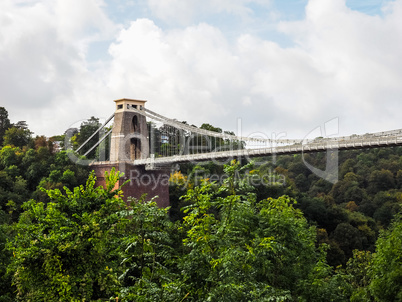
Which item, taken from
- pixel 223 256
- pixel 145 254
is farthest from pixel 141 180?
pixel 223 256

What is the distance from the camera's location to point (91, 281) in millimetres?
7738

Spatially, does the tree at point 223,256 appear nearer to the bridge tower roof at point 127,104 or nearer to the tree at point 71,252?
the tree at point 71,252

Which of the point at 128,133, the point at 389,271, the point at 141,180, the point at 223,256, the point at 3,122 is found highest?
the point at 3,122

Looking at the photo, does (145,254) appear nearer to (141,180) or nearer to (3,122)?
(141,180)

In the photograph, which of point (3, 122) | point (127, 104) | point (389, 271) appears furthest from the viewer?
point (3, 122)

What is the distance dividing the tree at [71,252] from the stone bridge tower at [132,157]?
21.6 m

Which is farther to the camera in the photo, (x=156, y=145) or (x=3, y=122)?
(x=156, y=145)

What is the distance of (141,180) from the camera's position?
30.7 meters

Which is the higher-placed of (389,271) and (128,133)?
(128,133)

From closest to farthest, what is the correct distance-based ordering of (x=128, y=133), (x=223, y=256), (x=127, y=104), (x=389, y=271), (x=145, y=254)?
(x=223, y=256) < (x=145, y=254) < (x=389, y=271) < (x=128, y=133) < (x=127, y=104)

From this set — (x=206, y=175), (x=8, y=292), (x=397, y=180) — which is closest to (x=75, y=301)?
(x=8, y=292)

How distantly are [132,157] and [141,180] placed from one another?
2.13 meters

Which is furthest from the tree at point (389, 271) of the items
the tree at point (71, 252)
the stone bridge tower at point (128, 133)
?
the stone bridge tower at point (128, 133)

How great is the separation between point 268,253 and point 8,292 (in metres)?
6.15
